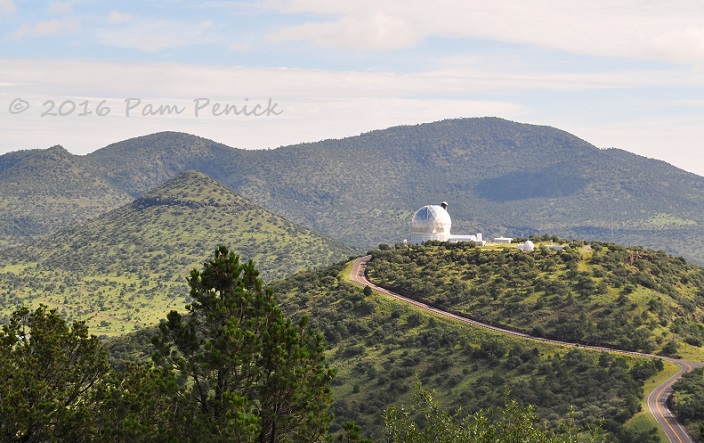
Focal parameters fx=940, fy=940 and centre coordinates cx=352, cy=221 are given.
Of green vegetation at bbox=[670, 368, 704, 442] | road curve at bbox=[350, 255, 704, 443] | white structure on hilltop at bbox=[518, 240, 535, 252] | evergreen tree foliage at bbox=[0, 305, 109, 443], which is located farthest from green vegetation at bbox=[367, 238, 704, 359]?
evergreen tree foliage at bbox=[0, 305, 109, 443]

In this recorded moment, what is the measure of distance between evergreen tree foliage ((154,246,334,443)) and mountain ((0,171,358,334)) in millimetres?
99755

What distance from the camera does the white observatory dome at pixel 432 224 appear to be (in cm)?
10881

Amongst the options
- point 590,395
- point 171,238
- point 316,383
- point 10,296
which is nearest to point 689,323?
point 590,395

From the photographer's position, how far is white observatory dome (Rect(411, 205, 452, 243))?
108812mm

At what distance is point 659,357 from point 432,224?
40.1 meters

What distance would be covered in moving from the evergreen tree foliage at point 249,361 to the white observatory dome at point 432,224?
78650mm

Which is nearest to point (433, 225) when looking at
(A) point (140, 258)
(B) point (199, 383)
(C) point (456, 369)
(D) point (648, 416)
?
(C) point (456, 369)

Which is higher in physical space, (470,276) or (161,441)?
(161,441)

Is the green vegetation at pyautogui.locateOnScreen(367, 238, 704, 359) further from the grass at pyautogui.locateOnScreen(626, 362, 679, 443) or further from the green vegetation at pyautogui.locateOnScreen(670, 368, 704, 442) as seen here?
the green vegetation at pyautogui.locateOnScreen(670, 368, 704, 442)

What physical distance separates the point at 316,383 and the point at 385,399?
1606 inches

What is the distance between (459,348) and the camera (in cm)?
7725

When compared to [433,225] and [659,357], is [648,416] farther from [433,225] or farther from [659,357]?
[433,225]

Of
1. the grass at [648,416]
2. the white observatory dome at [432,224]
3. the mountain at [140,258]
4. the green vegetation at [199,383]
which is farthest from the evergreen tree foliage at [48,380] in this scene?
the mountain at [140,258]

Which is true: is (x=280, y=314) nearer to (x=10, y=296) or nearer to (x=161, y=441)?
(x=161, y=441)
